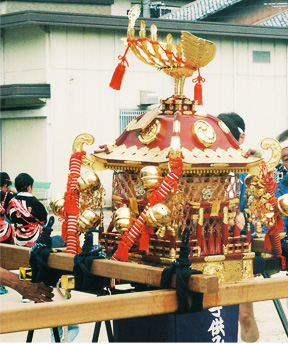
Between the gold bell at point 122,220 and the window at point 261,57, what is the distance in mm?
15212

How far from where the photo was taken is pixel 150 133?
3043 millimetres

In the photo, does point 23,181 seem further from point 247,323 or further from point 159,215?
point 159,215

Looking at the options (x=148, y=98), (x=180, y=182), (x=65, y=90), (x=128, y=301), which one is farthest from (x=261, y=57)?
(x=128, y=301)

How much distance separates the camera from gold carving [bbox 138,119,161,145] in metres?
3.02

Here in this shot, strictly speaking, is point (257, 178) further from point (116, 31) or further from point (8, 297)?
point (116, 31)

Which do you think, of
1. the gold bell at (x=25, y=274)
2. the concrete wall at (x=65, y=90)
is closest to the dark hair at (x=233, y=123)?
the gold bell at (x=25, y=274)

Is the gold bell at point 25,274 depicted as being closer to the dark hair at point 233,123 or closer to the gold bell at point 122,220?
the gold bell at point 122,220

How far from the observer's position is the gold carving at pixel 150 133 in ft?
9.92

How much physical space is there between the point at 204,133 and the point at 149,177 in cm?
38

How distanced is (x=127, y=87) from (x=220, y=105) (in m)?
2.51

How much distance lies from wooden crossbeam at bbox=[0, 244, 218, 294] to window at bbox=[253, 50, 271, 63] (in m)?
14.8

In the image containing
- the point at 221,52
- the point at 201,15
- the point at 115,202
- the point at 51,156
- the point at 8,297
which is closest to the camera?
the point at 115,202

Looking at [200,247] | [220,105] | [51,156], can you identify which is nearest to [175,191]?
[200,247]

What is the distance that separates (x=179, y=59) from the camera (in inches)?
121
